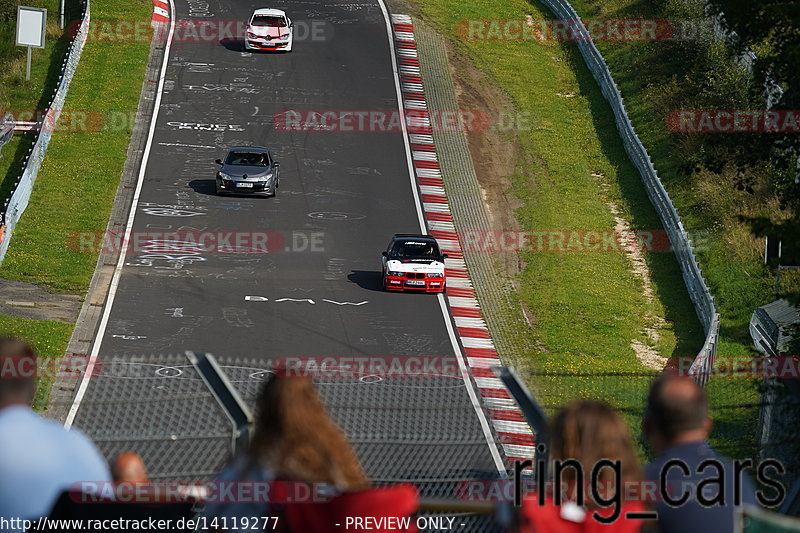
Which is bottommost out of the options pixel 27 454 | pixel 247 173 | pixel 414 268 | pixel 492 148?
pixel 492 148

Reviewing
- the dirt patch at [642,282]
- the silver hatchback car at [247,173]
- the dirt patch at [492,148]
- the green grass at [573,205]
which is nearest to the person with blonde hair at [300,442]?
the green grass at [573,205]

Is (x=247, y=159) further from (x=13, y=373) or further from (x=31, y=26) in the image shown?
(x=13, y=373)

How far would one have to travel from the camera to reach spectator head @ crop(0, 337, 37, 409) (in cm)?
527

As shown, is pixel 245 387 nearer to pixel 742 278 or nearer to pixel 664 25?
pixel 742 278

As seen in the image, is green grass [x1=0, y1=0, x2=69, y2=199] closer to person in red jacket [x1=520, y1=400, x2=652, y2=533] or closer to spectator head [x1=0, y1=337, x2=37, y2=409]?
spectator head [x1=0, y1=337, x2=37, y2=409]

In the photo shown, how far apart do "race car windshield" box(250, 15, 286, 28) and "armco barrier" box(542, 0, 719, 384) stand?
1315cm

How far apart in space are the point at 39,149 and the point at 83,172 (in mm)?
1537

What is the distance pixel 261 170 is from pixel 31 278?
909 centimetres

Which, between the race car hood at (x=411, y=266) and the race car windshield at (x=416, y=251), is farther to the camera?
the race car windshield at (x=416, y=251)

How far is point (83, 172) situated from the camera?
37000 millimetres

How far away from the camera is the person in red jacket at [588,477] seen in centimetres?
494

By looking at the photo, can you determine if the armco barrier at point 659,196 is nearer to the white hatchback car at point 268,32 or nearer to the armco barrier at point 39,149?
the white hatchback car at point 268,32

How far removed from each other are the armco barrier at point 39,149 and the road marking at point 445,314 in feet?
38.3

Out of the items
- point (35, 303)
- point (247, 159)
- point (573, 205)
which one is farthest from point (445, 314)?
point (573, 205)
